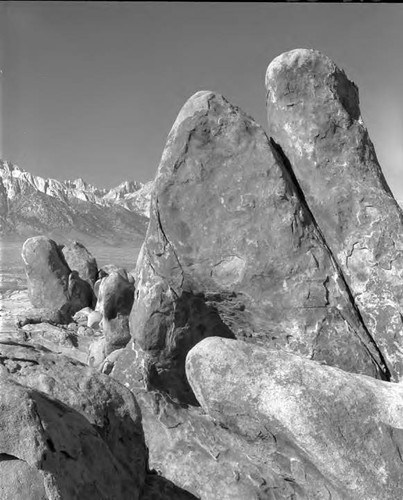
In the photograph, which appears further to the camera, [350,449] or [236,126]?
[236,126]

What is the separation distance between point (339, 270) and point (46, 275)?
17.5 metres

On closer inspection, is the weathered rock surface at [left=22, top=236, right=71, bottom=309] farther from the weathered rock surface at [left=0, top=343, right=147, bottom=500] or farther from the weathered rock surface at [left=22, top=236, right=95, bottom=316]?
the weathered rock surface at [left=0, top=343, right=147, bottom=500]

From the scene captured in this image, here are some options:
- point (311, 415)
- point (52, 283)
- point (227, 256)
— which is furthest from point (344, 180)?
point (52, 283)

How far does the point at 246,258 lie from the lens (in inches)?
352

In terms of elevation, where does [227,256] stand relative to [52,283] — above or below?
below

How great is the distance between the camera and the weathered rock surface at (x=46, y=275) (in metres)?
23.4

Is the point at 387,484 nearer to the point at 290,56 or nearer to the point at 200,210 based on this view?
the point at 200,210

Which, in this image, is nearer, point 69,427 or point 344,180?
point 69,427

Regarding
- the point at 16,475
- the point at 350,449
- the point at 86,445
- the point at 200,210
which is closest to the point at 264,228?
the point at 200,210

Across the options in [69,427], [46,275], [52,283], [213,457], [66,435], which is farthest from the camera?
[46,275]

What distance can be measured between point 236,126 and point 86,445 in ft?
22.3

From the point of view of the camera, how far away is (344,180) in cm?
948

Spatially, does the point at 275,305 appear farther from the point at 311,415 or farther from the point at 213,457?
the point at 213,457

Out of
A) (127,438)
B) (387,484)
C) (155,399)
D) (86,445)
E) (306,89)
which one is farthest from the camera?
(306,89)
